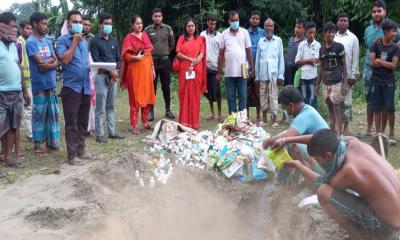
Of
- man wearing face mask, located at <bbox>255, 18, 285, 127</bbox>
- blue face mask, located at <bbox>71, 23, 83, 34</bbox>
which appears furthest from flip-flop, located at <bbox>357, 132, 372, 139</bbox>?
blue face mask, located at <bbox>71, 23, 83, 34</bbox>

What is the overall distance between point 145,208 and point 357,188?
2.38m

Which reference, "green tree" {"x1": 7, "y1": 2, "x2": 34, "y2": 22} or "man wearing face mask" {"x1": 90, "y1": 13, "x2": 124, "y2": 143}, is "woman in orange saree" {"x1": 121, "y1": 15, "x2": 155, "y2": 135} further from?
"green tree" {"x1": 7, "y1": 2, "x2": 34, "y2": 22}

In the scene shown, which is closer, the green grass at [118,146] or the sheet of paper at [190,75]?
the green grass at [118,146]

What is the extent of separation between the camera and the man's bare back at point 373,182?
353 cm

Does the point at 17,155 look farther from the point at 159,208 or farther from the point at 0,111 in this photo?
the point at 159,208

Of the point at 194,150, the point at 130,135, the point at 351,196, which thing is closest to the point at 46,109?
the point at 130,135

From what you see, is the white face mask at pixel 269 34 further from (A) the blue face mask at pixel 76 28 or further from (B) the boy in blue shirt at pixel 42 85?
(B) the boy in blue shirt at pixel 42 85

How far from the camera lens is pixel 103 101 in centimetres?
745

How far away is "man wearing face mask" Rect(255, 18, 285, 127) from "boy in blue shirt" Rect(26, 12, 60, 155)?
339cm

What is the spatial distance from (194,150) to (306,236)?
251cm

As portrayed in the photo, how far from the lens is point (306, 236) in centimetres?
450

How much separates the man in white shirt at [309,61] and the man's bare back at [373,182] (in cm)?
429

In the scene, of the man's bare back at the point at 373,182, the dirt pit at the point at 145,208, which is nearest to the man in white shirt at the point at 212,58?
the dirt pit at the point at 145,208

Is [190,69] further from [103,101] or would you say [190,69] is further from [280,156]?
[280,156]
